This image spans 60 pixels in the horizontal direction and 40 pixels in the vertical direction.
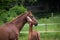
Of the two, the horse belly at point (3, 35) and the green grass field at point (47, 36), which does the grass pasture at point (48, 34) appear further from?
the horse belly at point (3, 35)

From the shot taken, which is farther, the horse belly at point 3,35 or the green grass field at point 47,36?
the green grass field at point 47,36

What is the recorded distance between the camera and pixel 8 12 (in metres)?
18.5

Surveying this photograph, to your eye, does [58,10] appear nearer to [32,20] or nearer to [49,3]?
[49,3]

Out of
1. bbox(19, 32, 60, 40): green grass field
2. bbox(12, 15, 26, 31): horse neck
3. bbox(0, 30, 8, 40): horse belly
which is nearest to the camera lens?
bbox(0, 30, 8, 40): horse belly

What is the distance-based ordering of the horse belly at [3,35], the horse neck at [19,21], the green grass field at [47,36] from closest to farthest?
the horse belly at [3,35], the horse neck at [19,21], the green grass field at [47,36]

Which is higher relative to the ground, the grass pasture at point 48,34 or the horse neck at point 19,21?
the horse neck at point 19,21

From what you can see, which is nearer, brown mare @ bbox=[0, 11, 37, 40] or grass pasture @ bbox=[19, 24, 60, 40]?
brown mare @ bbox=[0, 11, 37, 40]

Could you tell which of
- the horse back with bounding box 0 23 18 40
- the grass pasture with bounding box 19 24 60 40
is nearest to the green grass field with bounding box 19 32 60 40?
the grass pasture with bounding box 19 24 60 40

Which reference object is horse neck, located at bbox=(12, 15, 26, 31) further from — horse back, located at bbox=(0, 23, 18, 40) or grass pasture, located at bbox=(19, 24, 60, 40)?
grass pasture, located at bbox=(19, 24, 60, 40)

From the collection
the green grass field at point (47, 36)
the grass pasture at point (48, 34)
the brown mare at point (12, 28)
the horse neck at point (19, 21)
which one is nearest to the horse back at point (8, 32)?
the brown mare at point (12, 28)

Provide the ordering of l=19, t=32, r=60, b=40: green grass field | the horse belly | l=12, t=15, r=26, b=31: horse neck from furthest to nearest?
l=19, t=32, r=60, b=40: green grass field, l=12, t=15, r=26, b=31: horse neck, the horse belly

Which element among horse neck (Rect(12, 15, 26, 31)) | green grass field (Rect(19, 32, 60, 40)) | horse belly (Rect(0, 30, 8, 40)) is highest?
horse neck (Rect(12, 15, 26, 31))

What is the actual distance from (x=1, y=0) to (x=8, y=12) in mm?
2252

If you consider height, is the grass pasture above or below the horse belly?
below
